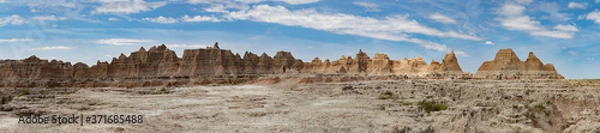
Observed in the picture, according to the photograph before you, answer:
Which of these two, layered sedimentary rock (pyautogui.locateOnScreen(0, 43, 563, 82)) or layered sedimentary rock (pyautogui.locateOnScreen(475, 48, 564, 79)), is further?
layered sedimentary rock (pyautogui.locateOnScreen(0, 43, 563, 82))

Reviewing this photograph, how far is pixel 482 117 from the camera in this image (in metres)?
14.3

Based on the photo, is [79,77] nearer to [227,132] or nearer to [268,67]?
[268,67]

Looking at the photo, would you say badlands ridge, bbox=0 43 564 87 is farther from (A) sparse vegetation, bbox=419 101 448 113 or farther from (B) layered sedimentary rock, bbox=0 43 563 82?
(A) sparse vegetation, bbox=419 101 448 113

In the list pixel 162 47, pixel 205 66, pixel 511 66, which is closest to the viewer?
pixel 511 66

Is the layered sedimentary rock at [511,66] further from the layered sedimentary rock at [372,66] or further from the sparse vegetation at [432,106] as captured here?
the sparse vegetation at [432,106]

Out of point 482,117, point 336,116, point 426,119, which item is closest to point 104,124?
point 336,116

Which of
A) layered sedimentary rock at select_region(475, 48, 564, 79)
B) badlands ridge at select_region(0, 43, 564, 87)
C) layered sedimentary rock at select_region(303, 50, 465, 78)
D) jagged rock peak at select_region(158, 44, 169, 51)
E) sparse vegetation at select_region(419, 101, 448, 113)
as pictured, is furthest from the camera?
jagged rock peak at select_region(158, 44, 169, 51)

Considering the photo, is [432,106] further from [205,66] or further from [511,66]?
[205,66]

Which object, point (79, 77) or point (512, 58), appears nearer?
point (512, 58)

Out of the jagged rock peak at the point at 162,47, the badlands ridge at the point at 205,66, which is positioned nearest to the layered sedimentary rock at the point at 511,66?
the badlands ridge at the point at 205,66

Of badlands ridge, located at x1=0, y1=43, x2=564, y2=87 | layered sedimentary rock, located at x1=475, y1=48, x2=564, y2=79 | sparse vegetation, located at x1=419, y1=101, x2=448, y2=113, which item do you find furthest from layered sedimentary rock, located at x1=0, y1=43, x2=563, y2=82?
sparse vegetation, located at x1=419, y1=101, x2=448, y2=113

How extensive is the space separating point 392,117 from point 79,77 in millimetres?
104927

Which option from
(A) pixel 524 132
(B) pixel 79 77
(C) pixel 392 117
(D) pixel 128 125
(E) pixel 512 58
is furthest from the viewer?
(B) pixel 79 77

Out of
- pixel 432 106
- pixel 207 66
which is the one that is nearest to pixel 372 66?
pixel 207 66
